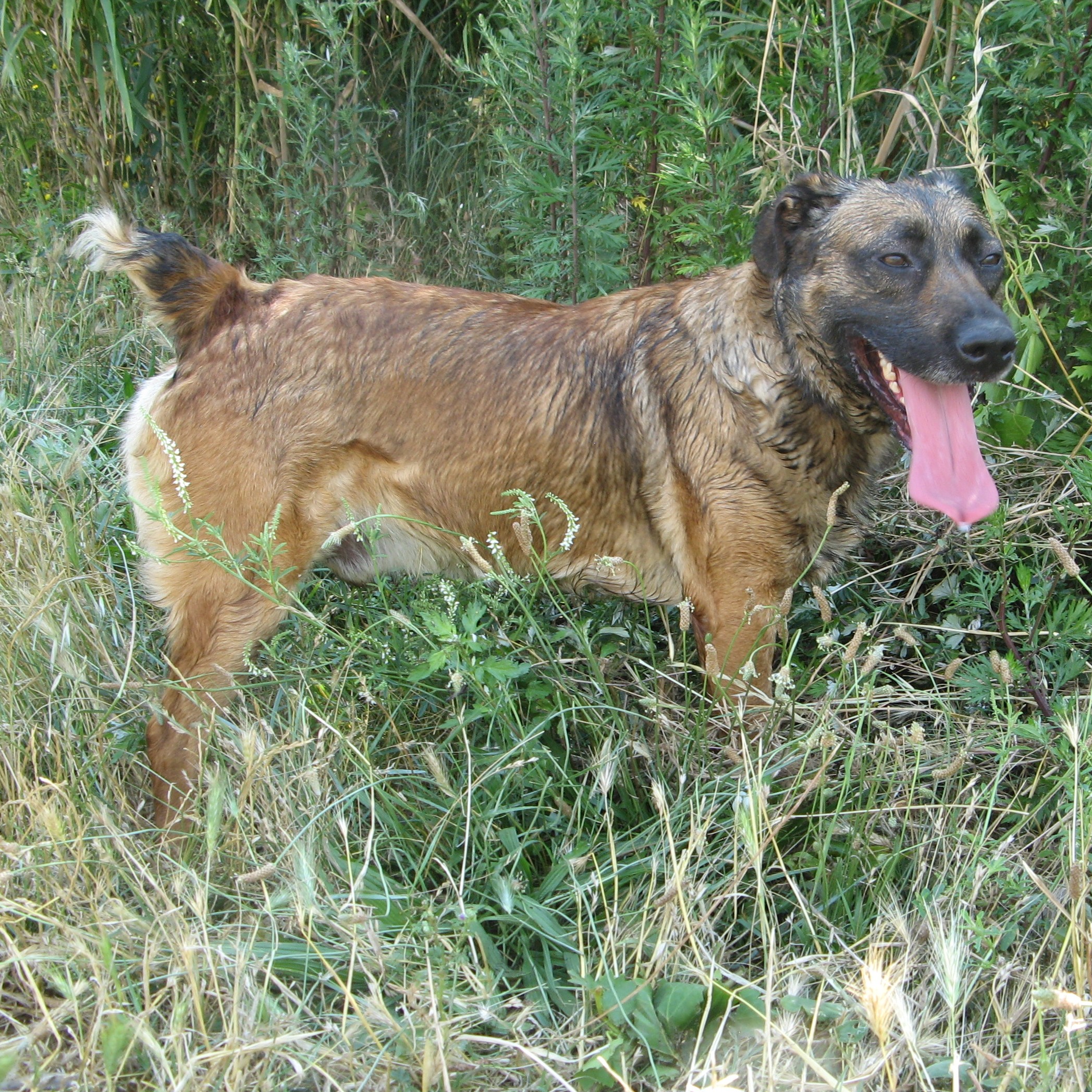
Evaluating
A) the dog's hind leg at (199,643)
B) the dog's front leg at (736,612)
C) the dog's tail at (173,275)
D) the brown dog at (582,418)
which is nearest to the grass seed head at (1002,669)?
the brown dog at (582,418)

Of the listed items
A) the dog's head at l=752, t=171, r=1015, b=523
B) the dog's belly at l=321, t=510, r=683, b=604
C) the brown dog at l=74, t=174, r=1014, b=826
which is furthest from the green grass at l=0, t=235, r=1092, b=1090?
the dog's head at l=752, t=171, r=1015, b=523

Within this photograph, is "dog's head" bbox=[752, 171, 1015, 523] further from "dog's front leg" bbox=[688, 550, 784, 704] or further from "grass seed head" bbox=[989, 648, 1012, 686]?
"dog's front leg" bbox=[688, 550, 784, 704]

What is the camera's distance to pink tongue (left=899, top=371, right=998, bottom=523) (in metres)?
2.64

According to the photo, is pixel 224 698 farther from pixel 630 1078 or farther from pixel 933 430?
pixel 933 430

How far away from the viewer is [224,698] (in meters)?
3.00

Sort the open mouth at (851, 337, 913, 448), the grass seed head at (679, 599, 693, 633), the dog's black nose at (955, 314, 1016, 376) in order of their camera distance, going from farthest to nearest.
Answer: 1. the open mouth at (851, 337, 913, 448)
2. the dog's black nose at (955, 314, 1016, 376)
3. the grass seed head at (679, 599, 693, 633)

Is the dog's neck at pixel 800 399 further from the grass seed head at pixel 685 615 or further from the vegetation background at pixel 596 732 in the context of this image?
the grass seed head at pixel 685 615

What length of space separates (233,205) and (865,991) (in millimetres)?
4702

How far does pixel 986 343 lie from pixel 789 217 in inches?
25.8

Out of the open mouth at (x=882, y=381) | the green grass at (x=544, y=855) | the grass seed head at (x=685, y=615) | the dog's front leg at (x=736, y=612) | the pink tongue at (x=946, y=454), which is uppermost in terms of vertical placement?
the open mouth at (x=882, y=381)

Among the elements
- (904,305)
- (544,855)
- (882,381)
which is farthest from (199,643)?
(904,305)

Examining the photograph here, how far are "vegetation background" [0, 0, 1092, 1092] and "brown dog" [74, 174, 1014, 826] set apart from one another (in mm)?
184

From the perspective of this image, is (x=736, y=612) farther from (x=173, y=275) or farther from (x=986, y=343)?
(x=173, y=275)

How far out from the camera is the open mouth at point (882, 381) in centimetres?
276
